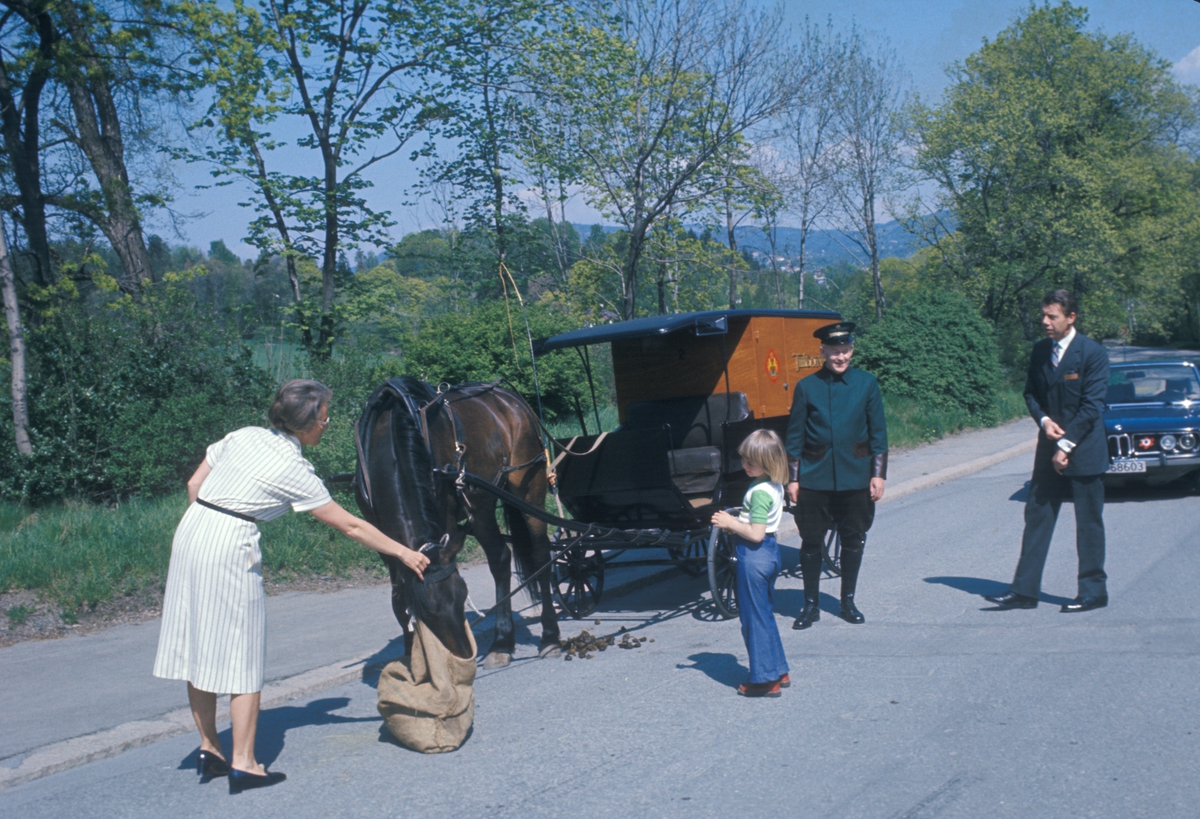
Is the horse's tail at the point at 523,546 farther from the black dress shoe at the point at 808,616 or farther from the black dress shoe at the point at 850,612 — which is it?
the black dress shoe at the point at 850,612

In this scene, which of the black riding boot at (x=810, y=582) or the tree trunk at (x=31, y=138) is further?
the tree trunk at (x=31, y=138)

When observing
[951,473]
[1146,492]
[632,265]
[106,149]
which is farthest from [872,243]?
[106,149]

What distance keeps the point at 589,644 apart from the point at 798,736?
6.86ft

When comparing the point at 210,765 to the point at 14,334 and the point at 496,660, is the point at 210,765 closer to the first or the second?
the point at 496,660

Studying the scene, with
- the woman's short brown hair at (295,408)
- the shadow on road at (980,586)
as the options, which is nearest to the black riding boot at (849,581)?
the shadow on road at (980,586)

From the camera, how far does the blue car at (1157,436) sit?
421 inches

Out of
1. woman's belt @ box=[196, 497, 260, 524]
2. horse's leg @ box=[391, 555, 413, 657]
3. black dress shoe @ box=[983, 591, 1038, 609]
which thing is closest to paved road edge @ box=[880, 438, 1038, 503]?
black dress shoe @ box=[983, 591, 1038, 609]

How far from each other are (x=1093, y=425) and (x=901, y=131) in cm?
2529

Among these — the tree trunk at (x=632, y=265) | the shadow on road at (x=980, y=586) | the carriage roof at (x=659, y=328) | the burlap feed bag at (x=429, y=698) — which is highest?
the tree trunk at (x=632, y=265)

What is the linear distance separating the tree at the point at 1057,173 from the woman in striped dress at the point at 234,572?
96.9 ft

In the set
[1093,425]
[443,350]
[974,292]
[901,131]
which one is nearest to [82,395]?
[443,350]

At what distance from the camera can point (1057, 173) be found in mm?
31484

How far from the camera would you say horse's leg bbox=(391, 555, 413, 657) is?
4895 millimetres

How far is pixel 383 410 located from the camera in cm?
512
